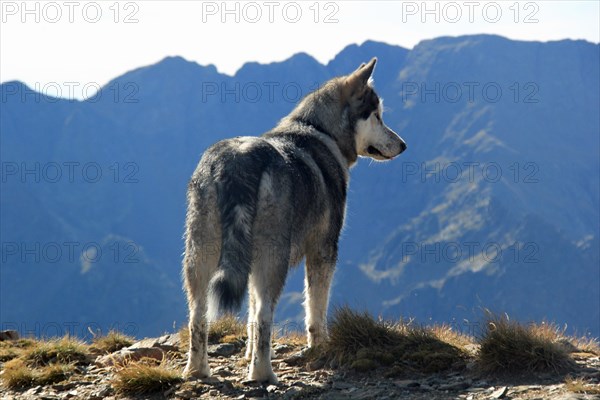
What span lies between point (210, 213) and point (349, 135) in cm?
337

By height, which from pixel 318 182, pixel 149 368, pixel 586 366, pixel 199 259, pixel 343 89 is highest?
pixel 343 89

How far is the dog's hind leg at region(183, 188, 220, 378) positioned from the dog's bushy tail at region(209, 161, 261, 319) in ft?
1.08

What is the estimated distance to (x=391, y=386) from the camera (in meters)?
8.68

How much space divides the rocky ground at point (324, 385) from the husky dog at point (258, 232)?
303 mm

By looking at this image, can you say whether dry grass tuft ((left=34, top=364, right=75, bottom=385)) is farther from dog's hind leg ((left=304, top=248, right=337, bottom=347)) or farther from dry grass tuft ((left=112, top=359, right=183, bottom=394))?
dog's hind leg ((left=304, top=248, right=337, bottom=347))

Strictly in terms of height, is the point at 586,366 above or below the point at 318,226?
below

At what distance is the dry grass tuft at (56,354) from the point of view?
420 inches

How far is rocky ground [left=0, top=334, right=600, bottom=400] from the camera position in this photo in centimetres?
816

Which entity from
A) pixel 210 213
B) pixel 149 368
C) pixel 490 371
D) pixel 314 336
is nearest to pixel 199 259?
pixel 210 213

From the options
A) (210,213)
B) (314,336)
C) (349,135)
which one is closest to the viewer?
(210,213)

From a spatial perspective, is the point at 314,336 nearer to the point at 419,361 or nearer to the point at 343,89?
the point at 419,361

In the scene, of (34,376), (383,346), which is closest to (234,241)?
(383,346)

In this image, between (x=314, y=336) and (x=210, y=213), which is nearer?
(x=210, y=213)

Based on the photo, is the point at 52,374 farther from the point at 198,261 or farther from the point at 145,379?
the point at 198,261
